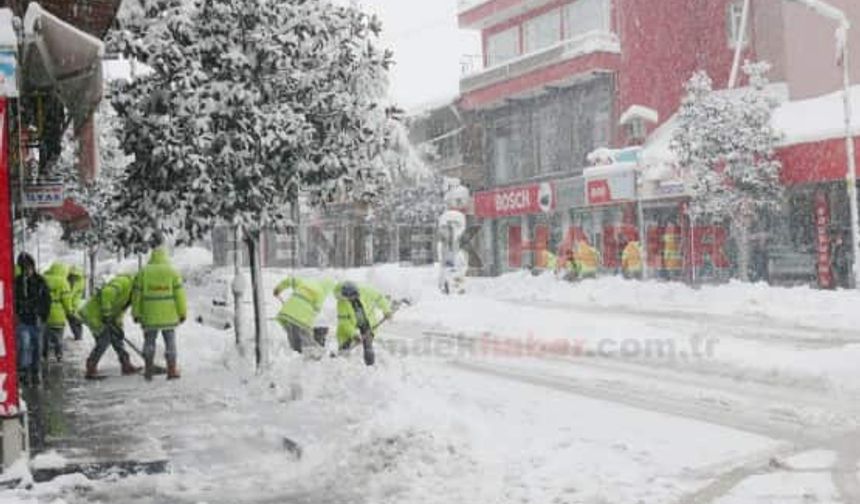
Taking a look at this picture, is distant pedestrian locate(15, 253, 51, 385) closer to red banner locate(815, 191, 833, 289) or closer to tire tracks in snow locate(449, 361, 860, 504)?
tire tracks in snow locate(449, 361, 860, 504)

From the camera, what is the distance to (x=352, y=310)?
38.4ft

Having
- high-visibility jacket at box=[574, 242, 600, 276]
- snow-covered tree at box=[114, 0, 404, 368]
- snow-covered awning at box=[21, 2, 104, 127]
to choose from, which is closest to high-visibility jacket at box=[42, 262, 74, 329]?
snow-covered tree at box=[114, 0, 404, 368]

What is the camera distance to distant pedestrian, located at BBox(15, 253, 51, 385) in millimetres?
12844

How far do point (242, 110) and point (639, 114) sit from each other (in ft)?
69.0

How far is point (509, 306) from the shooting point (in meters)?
23.0

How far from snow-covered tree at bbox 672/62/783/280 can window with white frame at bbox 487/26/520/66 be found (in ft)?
42.6

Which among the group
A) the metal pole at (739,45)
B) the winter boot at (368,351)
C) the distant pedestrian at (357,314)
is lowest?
the winter boot at (368,351)

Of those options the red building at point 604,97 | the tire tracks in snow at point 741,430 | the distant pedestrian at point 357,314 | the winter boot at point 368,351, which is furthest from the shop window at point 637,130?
the winter boot at point 368,351

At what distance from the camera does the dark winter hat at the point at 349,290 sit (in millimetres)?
11492

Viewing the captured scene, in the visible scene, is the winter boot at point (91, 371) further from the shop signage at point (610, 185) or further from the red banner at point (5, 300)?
the shop signage at point (610, 185)

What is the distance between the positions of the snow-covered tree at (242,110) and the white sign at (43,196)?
4.06m

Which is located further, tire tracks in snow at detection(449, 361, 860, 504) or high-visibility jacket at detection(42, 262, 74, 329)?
high-visibility jacket at detection(42, 262, 74, 329)

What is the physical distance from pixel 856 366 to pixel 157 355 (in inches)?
422

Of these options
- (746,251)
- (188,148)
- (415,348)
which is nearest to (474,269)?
(746,251)
